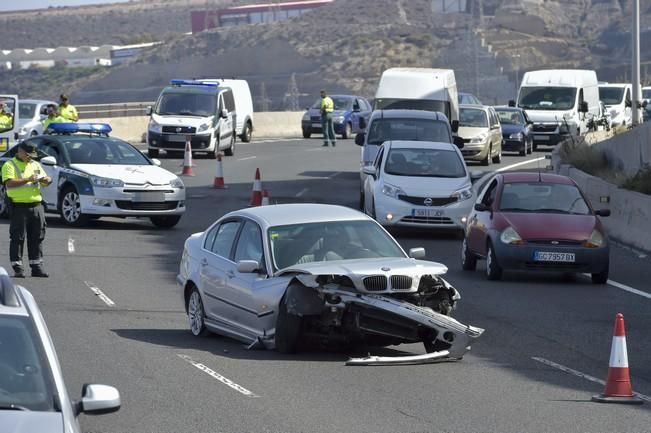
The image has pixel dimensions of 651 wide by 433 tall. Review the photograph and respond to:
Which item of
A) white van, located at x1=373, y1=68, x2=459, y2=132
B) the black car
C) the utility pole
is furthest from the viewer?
the black car

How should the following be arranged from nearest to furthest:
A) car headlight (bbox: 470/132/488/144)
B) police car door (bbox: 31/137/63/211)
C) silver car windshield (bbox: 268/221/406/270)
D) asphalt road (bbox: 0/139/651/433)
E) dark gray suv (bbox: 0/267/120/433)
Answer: dark gray suv (bbox: 0/267/120/433) < asphalt road (bbox: 0/139/651/433) < silver car windshield (bbox: 268/221/406/270) < police car door (bbox: 31/137/63/211) < car headlight (bbox: 470/132/488/144)

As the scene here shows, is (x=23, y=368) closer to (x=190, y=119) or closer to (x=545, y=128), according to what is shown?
(x=190, y=119)

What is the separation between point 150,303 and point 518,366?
5720 millimetres

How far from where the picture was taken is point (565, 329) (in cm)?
1564

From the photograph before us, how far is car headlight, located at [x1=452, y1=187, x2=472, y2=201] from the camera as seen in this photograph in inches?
993

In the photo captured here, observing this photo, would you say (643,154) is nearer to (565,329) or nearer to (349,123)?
(565,329)

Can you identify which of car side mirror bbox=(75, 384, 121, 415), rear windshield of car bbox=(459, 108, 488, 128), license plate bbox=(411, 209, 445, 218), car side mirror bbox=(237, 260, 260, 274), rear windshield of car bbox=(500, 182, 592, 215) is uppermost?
car side mirror bbox=(75, 384, 121, 415)

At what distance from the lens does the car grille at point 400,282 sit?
12891 mm

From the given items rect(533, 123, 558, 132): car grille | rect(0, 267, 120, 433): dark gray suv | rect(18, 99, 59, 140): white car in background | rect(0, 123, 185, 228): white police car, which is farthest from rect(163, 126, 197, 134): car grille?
rect(0, 267, 120, 433): dark gray suv

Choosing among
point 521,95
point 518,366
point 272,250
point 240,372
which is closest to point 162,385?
point 240,372

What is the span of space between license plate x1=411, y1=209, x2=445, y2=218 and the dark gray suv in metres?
17.8

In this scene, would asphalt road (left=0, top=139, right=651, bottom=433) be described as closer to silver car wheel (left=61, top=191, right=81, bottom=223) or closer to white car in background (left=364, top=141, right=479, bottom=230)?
white car in background (left=364, top=141, right=479, bottom=230)

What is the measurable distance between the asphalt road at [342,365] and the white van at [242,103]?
24802 mm

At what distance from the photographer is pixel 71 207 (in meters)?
25.8
